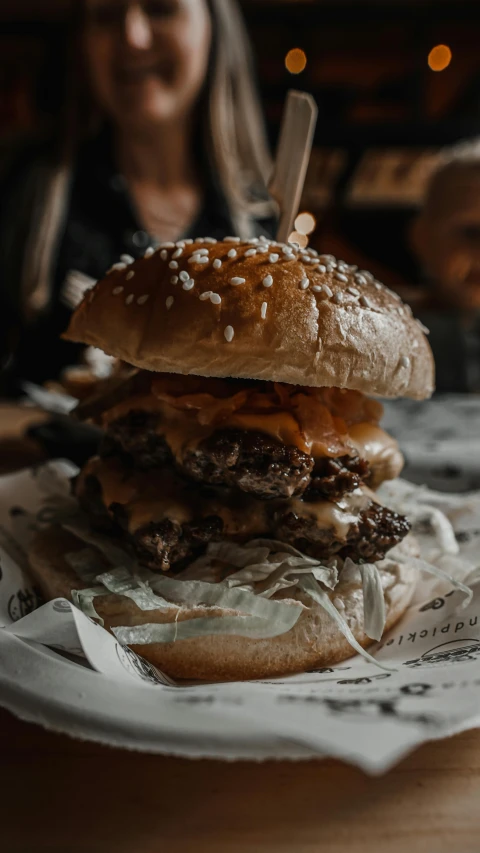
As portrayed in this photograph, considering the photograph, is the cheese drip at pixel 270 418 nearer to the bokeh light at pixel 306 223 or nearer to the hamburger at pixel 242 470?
the hamburger at pixel 242 470

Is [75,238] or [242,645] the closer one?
[242,645]

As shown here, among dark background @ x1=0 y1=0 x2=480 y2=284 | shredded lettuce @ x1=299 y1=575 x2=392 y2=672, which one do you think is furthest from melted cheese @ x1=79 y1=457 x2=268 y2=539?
dark background @ x1=0 y1=0 x2=480 y2=284

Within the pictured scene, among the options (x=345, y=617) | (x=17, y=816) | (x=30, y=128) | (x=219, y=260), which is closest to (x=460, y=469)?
(x=345, y=617)

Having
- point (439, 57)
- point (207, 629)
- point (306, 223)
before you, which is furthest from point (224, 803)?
point (439, 57)

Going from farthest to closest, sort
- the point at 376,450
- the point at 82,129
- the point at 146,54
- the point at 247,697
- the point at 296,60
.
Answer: the point at 296,60 → the point at 82,129 → the point at 146,54 → the point at 376,450 → the point at 247,697

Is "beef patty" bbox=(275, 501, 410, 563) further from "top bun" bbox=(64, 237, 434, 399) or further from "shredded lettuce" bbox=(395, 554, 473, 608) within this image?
"top bun" bbox=(64, 237, 434, 399)

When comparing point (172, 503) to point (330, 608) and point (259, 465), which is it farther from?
point (330, 608)

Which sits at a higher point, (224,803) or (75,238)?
(224,803)

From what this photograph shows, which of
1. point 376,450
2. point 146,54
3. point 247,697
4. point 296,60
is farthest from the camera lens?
point 296,60
